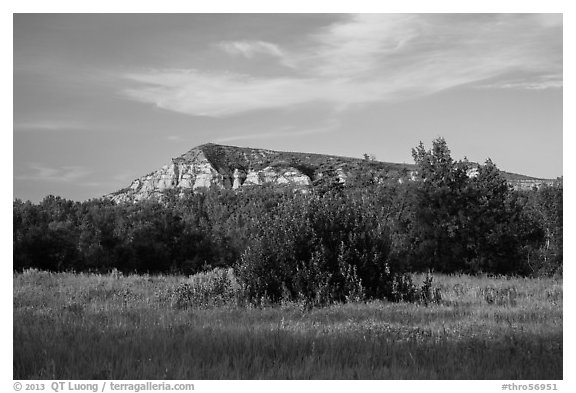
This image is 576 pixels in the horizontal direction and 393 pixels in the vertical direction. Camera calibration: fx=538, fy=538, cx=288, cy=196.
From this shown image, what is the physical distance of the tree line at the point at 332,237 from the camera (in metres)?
13.1

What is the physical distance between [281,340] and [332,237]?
645 cm

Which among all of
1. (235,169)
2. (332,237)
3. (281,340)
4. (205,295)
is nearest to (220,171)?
(235,169)

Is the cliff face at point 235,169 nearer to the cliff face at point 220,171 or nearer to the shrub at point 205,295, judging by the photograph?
the cliff face at point 220,171

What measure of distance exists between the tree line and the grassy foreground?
1649mm

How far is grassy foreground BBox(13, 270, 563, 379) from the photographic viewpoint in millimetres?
6230

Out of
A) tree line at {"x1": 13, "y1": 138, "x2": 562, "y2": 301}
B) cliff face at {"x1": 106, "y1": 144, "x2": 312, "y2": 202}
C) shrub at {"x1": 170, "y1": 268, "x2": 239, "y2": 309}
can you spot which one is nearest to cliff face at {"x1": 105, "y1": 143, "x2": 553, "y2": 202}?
cliff face at {"x1": 106, "y1": 144, "x2": 312, "y2": 202}

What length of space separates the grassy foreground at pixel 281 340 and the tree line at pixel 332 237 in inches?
64.9


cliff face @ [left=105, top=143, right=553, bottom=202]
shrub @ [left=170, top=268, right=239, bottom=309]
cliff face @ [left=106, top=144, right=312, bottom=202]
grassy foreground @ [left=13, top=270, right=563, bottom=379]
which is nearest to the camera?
grassy foreground @ [left=13, top=270, right=563, bottom=379]

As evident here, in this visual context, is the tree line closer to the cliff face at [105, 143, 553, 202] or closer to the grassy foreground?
the grassy foreground

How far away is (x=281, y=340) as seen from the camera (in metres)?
7.43

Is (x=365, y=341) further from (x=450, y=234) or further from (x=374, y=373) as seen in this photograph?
(x=450, y=234)

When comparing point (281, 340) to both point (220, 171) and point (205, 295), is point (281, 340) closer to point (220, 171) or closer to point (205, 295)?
point (205, 295)

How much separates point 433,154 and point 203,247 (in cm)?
1543
